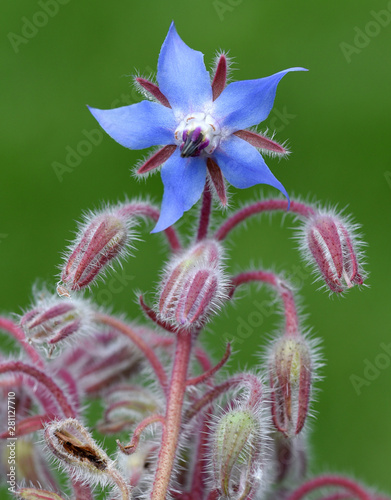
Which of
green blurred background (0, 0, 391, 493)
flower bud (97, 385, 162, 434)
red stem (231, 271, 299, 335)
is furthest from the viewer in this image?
green blurred background (0, 0, 391, 493)

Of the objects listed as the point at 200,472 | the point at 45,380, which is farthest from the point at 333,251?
the point at 45,380

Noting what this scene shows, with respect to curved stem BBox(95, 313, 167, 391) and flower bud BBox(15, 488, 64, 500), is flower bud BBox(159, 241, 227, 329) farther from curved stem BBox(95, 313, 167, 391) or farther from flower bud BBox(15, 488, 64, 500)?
flower bud BBox(15, 488, 64, 500)

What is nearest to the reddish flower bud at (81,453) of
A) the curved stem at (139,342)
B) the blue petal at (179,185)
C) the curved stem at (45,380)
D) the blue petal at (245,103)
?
the curved stem at (45,380)

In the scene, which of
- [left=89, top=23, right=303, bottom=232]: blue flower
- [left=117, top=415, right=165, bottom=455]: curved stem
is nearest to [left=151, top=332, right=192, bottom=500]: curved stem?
[left=117, top=415, right=165, bottom=455]: curved stem

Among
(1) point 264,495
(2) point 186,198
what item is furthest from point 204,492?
(2) point 186,198

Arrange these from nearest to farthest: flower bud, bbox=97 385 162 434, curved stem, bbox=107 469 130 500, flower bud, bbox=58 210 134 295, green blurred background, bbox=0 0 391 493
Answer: curved stem, bbox=107 469 130 500
flower bud, bbox=58 210 134 295
flower bud, bbox=97 385 162 434
green blurred background, bbox=0 0 391 493
